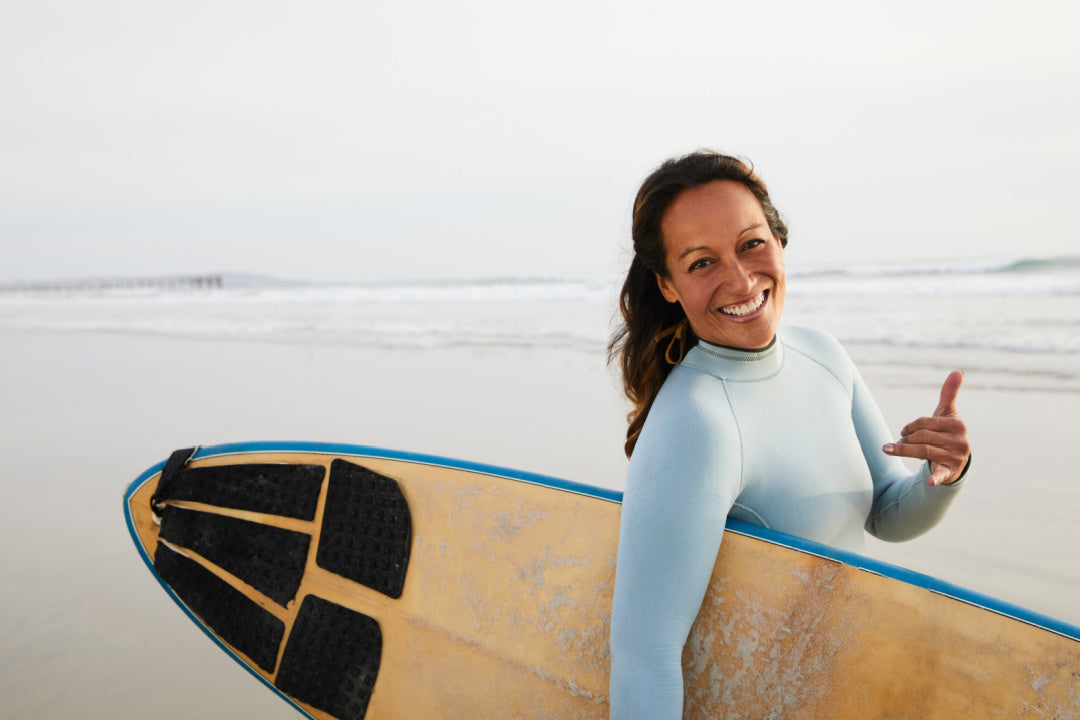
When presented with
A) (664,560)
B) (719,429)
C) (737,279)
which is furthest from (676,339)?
(664,560)

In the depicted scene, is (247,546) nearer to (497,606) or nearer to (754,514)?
(497,606)

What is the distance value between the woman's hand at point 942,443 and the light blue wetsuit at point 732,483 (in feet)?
0.39

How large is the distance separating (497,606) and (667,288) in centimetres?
93

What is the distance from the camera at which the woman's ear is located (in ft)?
5.12

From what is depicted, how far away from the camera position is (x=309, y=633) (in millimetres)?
2234

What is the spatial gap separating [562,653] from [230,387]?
623 centimetres

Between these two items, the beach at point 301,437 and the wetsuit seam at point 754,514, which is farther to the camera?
the beach at point 301,437

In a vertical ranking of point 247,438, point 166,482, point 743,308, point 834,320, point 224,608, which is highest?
point 743,308

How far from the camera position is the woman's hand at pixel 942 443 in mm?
1458

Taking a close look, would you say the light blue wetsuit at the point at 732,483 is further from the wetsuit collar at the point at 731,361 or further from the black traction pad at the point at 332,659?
the black traction pad at the point at 332,659

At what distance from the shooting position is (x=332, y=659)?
218cm

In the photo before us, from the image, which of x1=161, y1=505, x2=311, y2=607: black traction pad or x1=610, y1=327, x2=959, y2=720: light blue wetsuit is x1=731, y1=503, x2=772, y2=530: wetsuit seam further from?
x1=161, y1=505, x2=311, y2=607: black traction pad

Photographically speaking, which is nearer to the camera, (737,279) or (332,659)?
(737,279)

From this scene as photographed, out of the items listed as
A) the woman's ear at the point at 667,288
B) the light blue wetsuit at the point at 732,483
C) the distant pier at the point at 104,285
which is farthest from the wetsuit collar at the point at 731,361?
the distant pier at the point at 104,285
